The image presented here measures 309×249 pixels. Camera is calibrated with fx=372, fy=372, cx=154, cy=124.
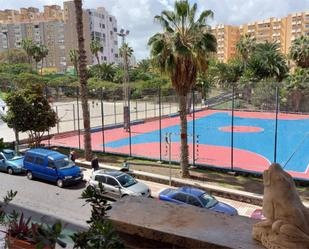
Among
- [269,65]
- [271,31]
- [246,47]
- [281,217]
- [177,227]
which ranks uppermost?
[271,31]

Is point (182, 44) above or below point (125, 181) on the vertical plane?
above

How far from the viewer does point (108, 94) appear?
2402 inches

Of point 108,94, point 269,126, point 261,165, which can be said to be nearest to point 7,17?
point 108,94

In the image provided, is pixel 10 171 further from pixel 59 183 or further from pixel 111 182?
pixel 111 182

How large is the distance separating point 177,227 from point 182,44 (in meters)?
14.8

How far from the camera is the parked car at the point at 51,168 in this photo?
61.3 ft

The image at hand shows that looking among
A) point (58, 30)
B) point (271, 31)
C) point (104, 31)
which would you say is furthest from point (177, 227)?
point (104, 31)

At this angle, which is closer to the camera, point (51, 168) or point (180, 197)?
point (180, 197)

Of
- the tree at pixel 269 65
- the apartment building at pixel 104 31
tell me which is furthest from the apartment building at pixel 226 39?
the tree at pixel 269 65

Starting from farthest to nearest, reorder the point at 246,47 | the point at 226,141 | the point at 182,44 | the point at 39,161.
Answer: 1. the point at 246,47
2. the point at 226,141
3. the point at 39,161
4. the point at 182,44

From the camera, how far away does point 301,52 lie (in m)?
52.9

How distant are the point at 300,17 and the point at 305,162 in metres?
105

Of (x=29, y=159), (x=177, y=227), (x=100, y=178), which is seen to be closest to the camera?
(x=177, y=227)

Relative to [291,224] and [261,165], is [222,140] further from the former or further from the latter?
[291,224]
